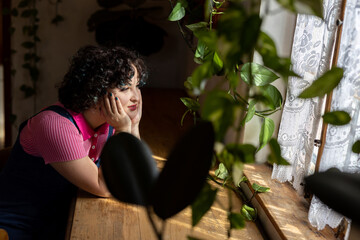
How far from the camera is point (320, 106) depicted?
4.04 ft

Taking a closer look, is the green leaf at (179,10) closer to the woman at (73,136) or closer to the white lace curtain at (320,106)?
the woman at (73,136)

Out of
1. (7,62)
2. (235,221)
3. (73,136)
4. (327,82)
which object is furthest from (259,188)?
(7,62)

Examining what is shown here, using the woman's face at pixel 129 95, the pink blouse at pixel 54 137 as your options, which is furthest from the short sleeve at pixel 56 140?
the woman's face at pixel 129 95

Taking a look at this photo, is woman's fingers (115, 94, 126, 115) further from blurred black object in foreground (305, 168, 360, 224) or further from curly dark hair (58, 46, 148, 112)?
blurred black object in foreground (305, 168, 360, 224)

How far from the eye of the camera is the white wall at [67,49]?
3680 mm

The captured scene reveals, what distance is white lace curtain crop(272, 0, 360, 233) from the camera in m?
1.07

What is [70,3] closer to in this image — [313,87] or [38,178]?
[38,178]

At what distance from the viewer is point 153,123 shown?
2.55 meters

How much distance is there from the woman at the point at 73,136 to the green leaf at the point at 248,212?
0.47 metres

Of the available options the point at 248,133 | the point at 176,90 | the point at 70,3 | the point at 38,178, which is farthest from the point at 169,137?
the point at 70,3

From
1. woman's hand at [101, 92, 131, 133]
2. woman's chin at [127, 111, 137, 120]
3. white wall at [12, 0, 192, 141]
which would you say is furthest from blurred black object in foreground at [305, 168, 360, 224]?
white wall at [12, 0, 192, 141]

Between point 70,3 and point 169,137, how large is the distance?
1.98m

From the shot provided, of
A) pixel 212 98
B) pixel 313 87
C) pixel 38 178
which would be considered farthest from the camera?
pixel 38 178

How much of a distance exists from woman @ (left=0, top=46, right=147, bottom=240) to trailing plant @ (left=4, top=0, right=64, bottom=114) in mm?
2213
